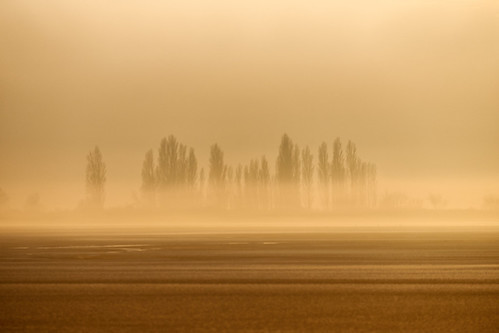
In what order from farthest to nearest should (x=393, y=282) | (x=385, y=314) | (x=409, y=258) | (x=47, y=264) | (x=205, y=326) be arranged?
1. (x=409, y=258)
2. (x=47, y=264)
3. (x=393, y=282)
4. (x=385, y=314)
5. (x=205, y=326)

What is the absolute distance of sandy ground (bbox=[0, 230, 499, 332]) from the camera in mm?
12898

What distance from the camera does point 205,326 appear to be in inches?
500

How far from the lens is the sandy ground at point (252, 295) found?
12.9 meters

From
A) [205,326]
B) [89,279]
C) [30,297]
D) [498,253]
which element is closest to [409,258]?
[498,253]

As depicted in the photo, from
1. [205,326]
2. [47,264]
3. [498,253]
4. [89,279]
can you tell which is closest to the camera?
[205,326]

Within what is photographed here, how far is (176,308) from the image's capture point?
1504 cm

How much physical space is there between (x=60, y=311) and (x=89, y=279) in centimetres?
695

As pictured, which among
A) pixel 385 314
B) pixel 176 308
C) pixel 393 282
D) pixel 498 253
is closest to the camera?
pixel 385 314

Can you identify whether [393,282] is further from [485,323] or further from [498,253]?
[498,253]

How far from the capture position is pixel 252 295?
676 inches

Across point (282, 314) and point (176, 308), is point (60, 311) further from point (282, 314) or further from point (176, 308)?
point (282, 314)

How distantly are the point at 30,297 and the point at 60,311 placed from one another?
2.54m

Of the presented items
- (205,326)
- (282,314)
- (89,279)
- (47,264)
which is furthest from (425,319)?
(47,264)

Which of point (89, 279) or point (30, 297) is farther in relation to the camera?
point (89, 279)
